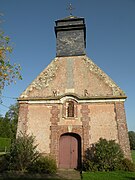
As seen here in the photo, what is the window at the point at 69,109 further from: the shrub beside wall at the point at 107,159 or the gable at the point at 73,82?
the shrub beside wall at the point at 107,159

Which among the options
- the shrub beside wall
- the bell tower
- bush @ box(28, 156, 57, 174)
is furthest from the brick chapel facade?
the bell tower

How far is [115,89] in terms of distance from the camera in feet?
40.0

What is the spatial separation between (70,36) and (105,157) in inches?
427

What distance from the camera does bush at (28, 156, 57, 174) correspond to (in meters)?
9.48

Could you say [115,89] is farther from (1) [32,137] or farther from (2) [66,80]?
(1) [32,137]

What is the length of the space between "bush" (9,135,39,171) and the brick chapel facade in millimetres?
1095

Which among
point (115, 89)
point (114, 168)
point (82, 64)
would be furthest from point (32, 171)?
point (82, 64)

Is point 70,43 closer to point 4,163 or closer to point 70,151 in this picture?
point 70,151

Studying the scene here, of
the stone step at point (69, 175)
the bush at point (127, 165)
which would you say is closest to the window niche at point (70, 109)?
the stone step at point (69, 175)

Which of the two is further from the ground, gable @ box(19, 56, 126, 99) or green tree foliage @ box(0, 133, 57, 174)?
gable @ box(19, 56, 126, 99)

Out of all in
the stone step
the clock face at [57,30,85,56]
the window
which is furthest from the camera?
the clock face at [57,30,85,56]

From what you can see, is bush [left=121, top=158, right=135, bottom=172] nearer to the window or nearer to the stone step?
the stone step

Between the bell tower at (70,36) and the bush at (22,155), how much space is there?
26.5 feet

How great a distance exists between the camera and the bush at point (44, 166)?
373 inches
